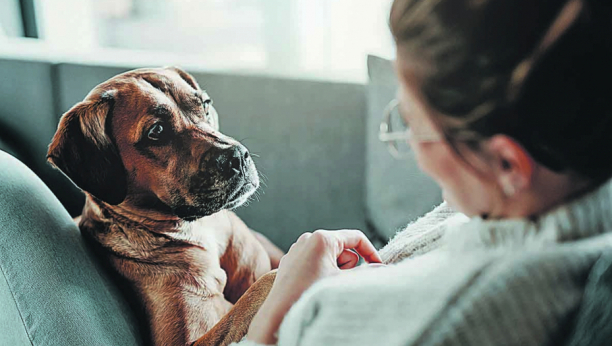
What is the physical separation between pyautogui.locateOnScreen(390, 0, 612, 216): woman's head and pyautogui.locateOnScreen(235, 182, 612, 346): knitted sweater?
0.14 feet

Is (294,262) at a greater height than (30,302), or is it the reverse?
(294,262)

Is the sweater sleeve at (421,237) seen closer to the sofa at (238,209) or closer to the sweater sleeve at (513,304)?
the sweater sleeve at (513,304)

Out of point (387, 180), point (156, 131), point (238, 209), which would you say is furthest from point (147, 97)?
point (387, 180)

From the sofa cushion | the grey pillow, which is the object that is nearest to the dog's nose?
the sofa cushion

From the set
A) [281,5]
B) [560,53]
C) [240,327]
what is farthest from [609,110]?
[281,5]

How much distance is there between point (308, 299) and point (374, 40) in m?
1.45

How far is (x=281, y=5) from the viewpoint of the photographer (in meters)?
1.90

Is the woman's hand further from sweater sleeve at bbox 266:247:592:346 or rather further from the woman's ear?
the woman's ear

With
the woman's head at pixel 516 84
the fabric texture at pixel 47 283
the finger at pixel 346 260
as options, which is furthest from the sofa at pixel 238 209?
the woman's head at pixel 516 84

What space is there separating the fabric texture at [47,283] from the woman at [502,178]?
398 millimetres

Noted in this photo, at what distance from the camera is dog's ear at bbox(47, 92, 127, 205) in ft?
2.65

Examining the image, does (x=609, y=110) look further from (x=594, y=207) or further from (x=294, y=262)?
(x=294, y=262)

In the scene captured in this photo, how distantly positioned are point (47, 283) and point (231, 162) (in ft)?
1.18

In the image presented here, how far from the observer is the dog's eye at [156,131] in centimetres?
82
